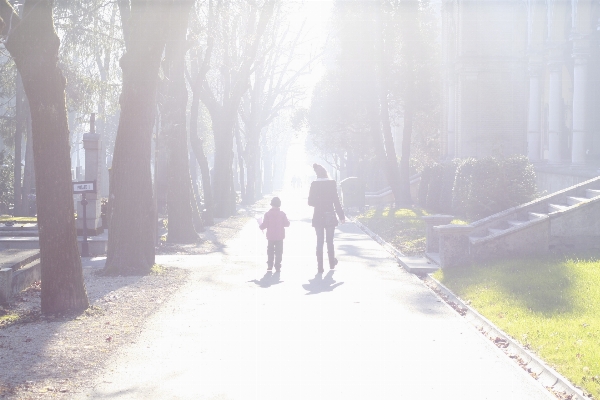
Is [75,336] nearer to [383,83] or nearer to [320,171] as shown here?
[320,171]

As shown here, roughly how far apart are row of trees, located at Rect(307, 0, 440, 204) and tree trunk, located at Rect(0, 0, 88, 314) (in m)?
26.0

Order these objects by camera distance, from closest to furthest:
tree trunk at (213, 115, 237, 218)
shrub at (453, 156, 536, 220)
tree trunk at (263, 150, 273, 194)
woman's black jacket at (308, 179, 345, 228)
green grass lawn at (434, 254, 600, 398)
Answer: green grass lawn at (434, 254, 600, 398)
woman's black jacket at (308, 179, 345, 228)
shrub at (453, 156, 536, 220)
tree trunk at (213, 115, 237, 218)
tree trunk at (263, 150, 273, 194)

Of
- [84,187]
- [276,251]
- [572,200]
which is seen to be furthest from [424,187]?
[276,251]

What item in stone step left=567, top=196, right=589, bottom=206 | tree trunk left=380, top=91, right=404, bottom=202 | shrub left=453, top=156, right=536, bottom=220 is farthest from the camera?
tree trunk left=380, top=91, right=404, bottom=202

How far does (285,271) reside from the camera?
1562 cm

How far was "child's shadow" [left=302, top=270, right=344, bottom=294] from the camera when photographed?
13.0 metres

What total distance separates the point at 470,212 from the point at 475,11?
18286mm

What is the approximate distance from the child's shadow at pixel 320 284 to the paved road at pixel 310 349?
0.03 meters

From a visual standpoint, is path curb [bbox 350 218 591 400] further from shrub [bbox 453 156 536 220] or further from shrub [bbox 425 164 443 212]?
shrub [bbox 425 164 443 212]

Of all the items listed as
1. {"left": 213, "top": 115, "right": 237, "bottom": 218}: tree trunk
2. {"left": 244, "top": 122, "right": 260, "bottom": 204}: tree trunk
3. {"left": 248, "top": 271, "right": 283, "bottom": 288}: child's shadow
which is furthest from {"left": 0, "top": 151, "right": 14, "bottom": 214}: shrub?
{"left": 248, "top": 271, "right": 283, "bottom": 288}: child's shadow

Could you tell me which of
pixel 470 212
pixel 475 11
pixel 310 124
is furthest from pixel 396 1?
pixel 310 124

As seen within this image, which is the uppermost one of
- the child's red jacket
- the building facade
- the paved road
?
the building facade

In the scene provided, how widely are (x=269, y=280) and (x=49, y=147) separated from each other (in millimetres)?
5293

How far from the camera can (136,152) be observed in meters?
14.7
